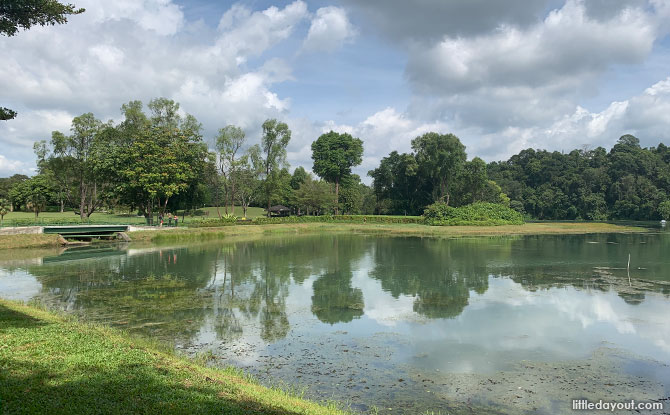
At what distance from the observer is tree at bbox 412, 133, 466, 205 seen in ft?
251

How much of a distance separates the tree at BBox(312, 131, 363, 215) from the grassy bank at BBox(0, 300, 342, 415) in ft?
248

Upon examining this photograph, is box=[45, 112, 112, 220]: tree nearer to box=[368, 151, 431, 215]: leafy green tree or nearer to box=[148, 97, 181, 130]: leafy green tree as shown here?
box=[148, 97, 181, 130]: leafy green tree

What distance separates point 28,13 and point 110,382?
12.3 metres

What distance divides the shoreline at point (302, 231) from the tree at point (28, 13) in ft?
82.6

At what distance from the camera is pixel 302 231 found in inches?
2256

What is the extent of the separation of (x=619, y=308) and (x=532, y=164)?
115 meters

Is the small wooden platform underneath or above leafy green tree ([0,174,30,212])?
underneath

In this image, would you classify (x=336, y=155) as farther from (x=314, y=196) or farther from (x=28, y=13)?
(x=28, y=13)

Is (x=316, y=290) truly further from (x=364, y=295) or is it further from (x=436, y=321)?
(x=436, y=321)

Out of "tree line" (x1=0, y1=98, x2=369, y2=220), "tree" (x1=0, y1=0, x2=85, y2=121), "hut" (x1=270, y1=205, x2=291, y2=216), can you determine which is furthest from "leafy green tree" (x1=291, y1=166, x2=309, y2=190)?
"tree" (x1=0, y1=0, x2=85, y2=121)

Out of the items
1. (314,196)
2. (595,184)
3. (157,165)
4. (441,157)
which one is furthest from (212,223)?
(595,184)

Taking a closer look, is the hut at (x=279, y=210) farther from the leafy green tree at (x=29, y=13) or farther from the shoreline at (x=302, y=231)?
the leafy green tree at (x=29, y=13)

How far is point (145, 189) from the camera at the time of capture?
4703 cm

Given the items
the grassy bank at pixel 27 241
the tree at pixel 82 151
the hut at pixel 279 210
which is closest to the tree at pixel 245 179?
the hut at pixel 279 210
